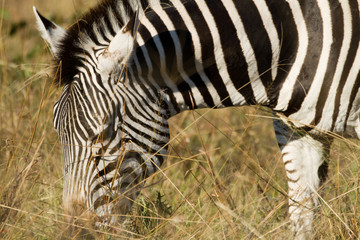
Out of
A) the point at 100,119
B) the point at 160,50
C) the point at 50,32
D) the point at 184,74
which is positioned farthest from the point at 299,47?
the point at 50,32

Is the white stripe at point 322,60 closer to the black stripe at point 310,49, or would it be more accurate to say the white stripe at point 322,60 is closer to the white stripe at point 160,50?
the black stripe at point 310,49

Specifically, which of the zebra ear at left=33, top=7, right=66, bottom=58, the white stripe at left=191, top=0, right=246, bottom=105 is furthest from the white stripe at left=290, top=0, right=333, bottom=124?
the zebra ear at left=33, top=7, right=66, bottom=58

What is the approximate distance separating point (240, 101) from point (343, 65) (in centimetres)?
62

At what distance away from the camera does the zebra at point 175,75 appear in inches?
100

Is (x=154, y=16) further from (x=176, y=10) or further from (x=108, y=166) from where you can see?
(x=108, y=166)

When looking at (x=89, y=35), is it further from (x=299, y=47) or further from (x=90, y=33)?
(x=299, y=47)

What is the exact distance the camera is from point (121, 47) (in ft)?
7.97

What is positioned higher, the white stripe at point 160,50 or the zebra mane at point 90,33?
the zebra mane at point 90,33

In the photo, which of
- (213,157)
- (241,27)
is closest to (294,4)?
(241,27)

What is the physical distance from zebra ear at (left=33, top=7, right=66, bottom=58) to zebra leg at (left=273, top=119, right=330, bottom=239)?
56.8 inches

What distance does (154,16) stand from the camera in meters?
2.67

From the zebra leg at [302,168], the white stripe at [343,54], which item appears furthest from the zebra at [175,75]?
the zebra leg at [302,168]

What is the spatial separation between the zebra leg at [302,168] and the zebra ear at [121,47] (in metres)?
1.13

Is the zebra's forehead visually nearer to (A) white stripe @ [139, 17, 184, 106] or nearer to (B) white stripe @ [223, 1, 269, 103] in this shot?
(A) white stripe @ [139, 17, 184, 106]
